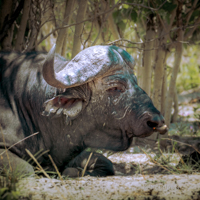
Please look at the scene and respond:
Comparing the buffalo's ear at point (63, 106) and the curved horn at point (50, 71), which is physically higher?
the curved horn at point (50, 71)

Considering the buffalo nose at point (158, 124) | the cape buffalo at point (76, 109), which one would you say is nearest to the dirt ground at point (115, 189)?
the buffalo nose at point (158, 124)

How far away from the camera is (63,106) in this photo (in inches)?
126

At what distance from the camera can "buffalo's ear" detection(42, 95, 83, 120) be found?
313 cm

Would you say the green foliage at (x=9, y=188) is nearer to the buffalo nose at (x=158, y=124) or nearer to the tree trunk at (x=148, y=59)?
the buffalo nose at (x=158, y=124)

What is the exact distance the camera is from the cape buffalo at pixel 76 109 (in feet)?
10.4

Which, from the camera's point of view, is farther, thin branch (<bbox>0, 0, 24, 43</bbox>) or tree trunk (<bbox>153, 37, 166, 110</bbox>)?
tree trunk (<bbox>153, 37, 166, 110</bbox>)

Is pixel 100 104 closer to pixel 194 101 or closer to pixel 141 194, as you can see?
pixel 141 194

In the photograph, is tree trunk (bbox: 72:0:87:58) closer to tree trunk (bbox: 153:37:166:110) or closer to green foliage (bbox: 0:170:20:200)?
tree trunk (bbox: 153:37:166:110)

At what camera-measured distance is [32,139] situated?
11.1ft

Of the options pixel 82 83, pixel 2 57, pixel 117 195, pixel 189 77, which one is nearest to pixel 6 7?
pixel 2 57

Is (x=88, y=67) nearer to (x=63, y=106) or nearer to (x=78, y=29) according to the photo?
(x=63, y=106)

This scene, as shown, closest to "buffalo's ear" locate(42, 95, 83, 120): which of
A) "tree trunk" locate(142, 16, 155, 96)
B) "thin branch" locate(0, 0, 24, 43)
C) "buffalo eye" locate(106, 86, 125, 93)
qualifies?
"buffalo eye" locate(106, 86, 125, 93)

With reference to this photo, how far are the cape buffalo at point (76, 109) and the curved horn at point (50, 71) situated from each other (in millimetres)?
139

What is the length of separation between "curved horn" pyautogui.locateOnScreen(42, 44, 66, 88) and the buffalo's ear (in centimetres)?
20
